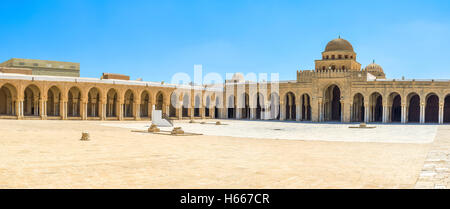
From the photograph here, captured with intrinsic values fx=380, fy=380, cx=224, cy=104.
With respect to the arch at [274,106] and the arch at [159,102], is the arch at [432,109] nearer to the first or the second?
the arch at [274,106]

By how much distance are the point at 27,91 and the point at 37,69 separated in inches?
680

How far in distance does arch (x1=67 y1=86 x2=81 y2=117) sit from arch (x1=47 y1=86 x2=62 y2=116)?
1218 mm

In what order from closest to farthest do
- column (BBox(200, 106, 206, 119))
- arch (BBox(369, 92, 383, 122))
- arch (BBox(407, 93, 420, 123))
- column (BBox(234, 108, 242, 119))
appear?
arch (BBox(369, 92, 383, 122)) < arch (BBox(407, 93, 420, 123)) < column (BBox(200, 106, 206, 119)) < column (BBox(234, 108, 242, 119))

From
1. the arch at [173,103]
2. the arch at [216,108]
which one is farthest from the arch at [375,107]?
the arch at [173,103]

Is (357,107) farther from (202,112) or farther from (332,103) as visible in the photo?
(202,112)

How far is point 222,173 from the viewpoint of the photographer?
24.8 feet

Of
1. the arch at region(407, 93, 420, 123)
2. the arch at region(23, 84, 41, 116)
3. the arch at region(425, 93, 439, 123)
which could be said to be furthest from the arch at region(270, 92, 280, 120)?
the arch at region(23, 84, 41, 116)

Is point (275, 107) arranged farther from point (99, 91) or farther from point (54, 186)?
point (54, 186)

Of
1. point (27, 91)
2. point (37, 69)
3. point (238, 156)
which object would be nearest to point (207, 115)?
point (27, 91)

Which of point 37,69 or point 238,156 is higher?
point 37,69

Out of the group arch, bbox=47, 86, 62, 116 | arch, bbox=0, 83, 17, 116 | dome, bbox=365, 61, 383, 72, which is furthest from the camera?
dome, bbox=365, 61, 383, 72

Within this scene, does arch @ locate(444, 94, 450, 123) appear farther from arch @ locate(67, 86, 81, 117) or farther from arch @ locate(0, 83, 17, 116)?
arch @ locate(0, 83, 17, 116)

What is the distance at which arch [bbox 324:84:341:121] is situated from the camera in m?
42.8
